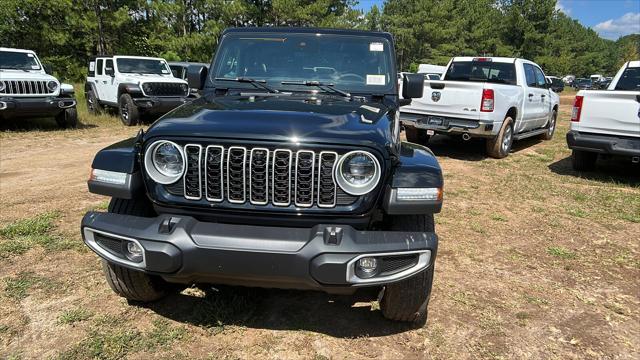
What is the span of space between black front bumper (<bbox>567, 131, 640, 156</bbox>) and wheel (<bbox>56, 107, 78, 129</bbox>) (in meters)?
10.8

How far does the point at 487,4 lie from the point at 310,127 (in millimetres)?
65967

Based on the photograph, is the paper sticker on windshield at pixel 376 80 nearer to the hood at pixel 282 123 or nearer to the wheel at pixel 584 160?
the hood at pixel 282 123

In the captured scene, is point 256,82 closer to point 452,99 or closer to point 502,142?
point 452,99

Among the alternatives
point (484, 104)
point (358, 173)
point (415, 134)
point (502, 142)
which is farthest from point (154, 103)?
point (358, 173)

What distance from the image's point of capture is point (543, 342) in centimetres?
289

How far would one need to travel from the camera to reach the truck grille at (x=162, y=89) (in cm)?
1208

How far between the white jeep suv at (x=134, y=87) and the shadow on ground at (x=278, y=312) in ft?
31.9

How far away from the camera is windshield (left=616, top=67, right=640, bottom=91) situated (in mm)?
7332

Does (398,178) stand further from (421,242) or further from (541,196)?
(541,196)

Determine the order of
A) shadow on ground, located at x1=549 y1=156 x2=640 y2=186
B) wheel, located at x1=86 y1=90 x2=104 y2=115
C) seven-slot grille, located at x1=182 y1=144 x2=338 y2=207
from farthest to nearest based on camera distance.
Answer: wheel, located at x1=86 y1=90 x2=104 y2=115, shadow on ground, located at x1=549 y1=156 x2=640 y2=186, seven-slot grille, located at x1=182 y1=144 x2=338 y2=207

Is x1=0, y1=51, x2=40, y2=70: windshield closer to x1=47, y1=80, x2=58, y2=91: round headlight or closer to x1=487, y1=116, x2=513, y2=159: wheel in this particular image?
x1=47, y1=80, x2=58, y2=91: round headlight

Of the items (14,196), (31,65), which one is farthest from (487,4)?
(14,196)

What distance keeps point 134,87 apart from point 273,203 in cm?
1079

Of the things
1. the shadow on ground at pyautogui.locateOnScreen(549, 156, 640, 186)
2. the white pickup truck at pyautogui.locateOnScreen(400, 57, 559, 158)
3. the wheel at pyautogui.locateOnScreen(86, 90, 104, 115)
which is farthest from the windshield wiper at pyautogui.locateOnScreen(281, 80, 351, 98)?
the wheel at pyautogui.locateOnScreen(86, 90, 104, 115)
